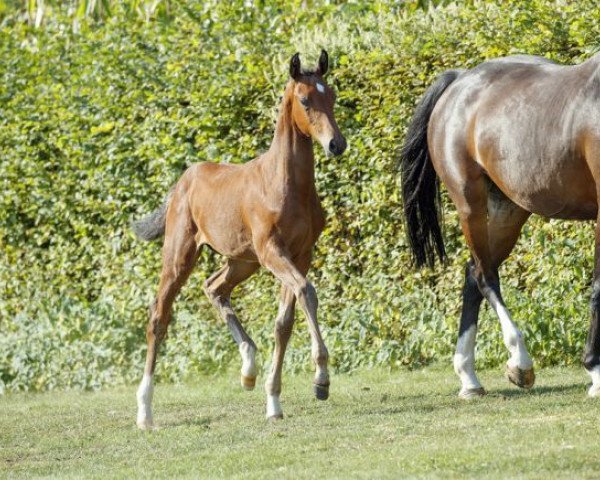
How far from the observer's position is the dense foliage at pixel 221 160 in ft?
31.2

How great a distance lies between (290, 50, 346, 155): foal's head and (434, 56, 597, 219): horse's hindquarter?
3.41 ft

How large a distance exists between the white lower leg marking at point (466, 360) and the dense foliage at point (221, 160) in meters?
1.18

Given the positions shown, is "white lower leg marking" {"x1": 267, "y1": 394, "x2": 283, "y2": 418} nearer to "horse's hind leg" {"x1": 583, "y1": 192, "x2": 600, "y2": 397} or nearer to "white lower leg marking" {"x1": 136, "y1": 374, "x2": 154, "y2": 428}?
"white lower leg marking" {"x1": 136, "y1": 374, "x2": 154, "y2": 428}

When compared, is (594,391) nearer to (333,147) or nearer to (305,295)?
(305,295)

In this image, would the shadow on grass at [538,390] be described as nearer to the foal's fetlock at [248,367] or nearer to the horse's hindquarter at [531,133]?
the horse's hindquarter at [531,133]

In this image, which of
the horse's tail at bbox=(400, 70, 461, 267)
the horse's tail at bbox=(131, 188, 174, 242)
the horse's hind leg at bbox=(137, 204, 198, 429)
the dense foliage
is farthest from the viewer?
the dense foliage

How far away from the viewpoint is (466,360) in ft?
27.4

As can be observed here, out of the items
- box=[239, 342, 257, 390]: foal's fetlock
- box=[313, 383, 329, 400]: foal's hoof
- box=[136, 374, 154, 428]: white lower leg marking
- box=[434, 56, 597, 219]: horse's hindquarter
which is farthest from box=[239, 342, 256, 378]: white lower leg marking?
box=[434, 56, 597, 219]: horse's hindquarter

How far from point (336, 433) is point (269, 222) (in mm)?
1516

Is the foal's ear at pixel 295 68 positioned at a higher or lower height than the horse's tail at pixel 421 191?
higher

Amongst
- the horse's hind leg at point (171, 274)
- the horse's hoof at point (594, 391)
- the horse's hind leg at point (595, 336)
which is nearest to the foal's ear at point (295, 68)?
the horse's hind leg at point (171, 274)

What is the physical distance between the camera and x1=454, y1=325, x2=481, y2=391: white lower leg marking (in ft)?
27.2

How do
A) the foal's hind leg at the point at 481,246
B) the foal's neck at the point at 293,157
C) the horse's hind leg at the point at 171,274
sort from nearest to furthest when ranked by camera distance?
1. the foal's neck at the point at 293,157
2. the foal's hind leg at the point at 481,246
3. the horse's hind leg at the point at 171,274

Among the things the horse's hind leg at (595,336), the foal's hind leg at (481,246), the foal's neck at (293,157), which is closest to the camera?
the horse's hind leg at (595,336)
